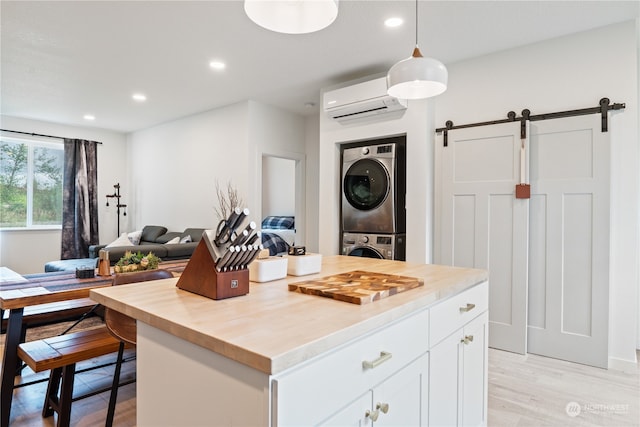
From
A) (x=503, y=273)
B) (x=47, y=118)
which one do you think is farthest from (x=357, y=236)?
(x=47, y=118)

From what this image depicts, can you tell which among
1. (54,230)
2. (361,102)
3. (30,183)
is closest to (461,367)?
(361,102)

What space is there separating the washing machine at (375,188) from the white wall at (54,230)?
16.3 feet

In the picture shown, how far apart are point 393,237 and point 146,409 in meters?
2.85

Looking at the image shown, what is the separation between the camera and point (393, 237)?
3635mm

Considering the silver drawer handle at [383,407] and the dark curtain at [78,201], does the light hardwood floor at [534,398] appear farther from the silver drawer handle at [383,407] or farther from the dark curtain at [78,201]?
the dark curtain at [78,201]

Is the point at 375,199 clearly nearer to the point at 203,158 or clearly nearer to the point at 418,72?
the point at 418,72

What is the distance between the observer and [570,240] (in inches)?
114

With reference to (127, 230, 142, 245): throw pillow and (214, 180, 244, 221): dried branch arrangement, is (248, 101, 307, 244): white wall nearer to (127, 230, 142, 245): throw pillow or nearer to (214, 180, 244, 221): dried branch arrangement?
(214, 180, 244, 221): dried branch arrangement

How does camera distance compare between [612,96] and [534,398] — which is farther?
[612,96]

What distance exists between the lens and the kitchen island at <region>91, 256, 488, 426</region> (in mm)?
784

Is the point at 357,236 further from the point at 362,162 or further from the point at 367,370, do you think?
the point at 367,370

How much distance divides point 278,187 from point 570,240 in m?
5.71

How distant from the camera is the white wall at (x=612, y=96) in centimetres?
269

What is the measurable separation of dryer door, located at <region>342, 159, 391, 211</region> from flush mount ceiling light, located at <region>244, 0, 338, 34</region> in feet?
7.87
